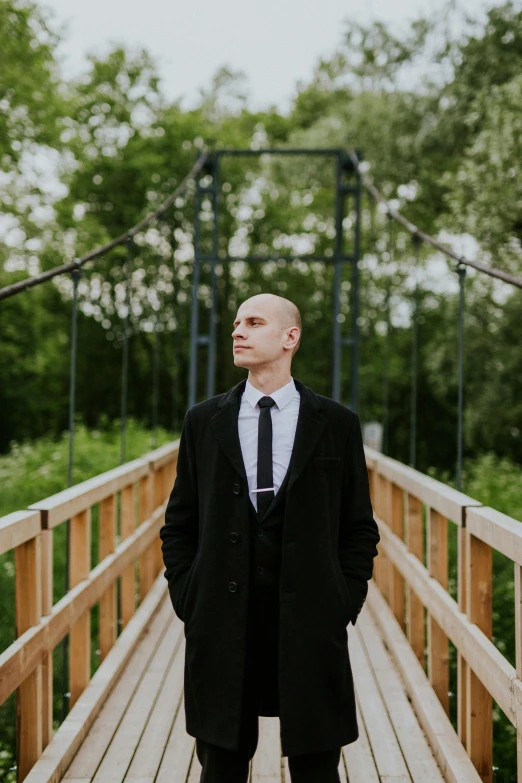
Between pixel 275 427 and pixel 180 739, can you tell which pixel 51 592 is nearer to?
pixel 180 739

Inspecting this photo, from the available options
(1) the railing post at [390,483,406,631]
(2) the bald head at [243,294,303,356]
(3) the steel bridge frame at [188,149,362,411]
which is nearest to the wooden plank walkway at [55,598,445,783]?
(1) the railing post at [390,483,406,631]

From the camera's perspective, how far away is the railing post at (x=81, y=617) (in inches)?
120

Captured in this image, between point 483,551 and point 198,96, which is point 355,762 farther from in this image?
point 198,96

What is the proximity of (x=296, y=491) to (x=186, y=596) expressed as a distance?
1.00 feet

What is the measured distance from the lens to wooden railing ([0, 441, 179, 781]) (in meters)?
2.33

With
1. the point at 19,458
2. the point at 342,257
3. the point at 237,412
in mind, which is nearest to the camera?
the point at 237,412

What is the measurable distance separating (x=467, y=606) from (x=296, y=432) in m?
1.04

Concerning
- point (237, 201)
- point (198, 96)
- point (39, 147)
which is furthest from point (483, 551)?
point (198, 96)

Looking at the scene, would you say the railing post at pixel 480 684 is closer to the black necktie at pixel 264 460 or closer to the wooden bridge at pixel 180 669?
the wooden bridge at pixel 180 669

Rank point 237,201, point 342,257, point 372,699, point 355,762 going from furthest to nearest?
point 237,201, point 342,257, point 372,699, point 355,762

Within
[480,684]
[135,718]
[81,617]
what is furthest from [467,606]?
[81,617]

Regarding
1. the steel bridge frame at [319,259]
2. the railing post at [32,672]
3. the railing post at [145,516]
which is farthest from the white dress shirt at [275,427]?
the steel bridge frame at [319,259]

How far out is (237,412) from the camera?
74.2 inches

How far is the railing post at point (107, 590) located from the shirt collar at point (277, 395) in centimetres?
178
